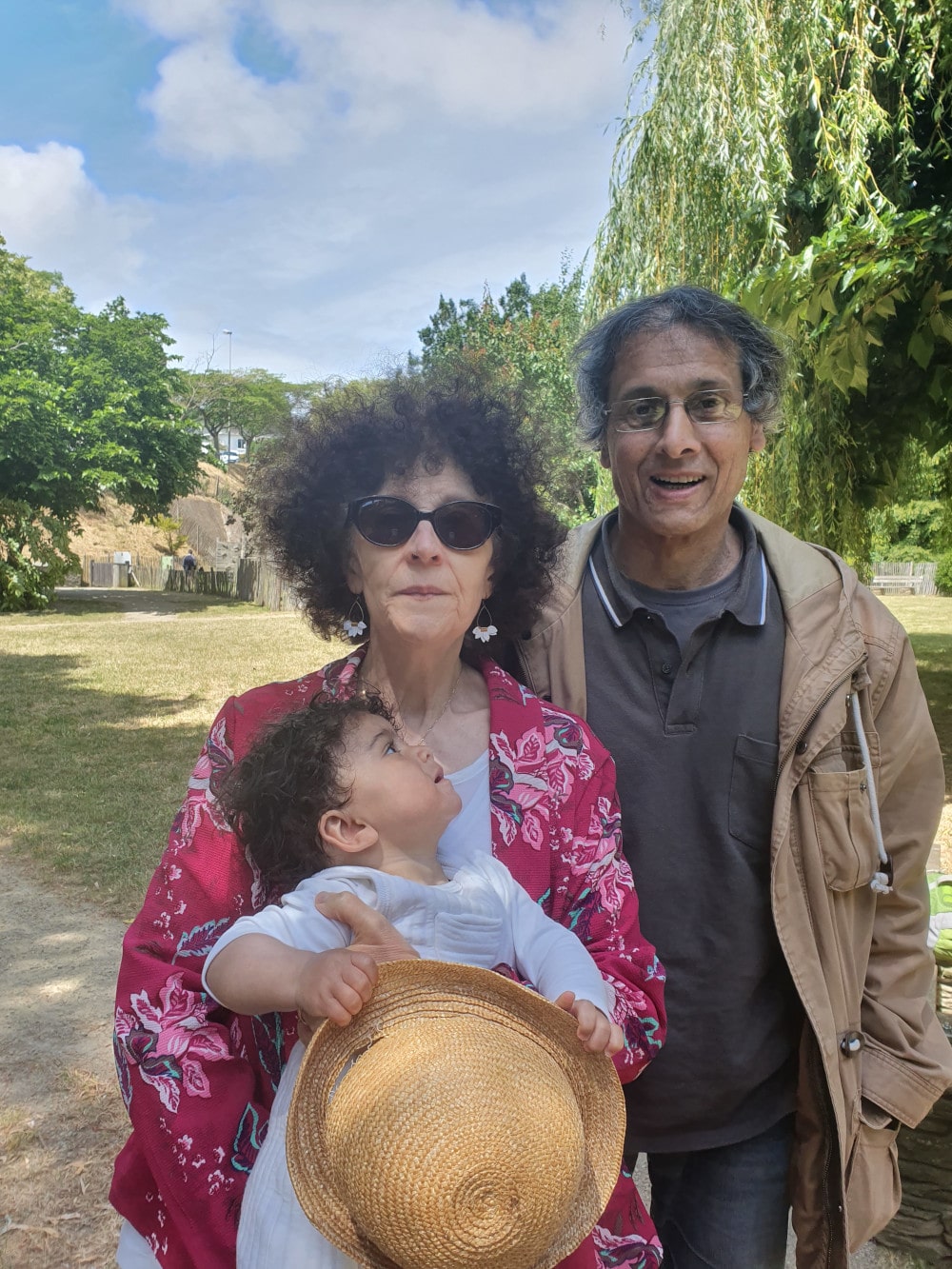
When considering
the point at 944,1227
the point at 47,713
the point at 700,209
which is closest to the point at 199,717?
the point at 47,713

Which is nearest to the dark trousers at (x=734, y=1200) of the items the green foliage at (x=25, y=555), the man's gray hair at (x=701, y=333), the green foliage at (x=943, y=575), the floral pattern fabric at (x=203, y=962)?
the floral pattern fabric at (x=203, y=962)

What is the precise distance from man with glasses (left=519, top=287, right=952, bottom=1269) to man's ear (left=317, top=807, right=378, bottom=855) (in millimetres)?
619

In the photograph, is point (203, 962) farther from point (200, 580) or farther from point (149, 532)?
point (149, 532)

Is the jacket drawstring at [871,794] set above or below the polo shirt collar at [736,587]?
below

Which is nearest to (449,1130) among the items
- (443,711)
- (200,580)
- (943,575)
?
(443,711)

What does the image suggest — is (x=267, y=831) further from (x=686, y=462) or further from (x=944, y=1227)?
(x=944, y=1227)

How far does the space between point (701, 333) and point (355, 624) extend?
3.23 feet

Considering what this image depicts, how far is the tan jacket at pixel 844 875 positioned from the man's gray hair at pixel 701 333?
1.18ft

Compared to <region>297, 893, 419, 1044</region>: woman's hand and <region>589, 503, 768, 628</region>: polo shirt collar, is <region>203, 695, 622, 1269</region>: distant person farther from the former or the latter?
<region>589, 503, 768, 628</region>: polo shirt collar

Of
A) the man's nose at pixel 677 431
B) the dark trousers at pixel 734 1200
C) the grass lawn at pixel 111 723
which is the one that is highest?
the man's nose at pixel 677 431

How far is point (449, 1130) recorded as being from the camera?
1.14m

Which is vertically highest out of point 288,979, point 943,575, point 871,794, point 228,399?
point 228,399

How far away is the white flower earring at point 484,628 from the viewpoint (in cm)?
201

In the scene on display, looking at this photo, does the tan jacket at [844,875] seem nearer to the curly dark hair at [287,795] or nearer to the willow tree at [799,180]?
the curly dark hair at [287,795]
